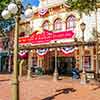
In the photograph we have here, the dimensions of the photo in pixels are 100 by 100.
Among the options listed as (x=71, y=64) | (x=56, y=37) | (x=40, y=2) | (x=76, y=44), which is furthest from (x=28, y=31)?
(x=76, y=44)

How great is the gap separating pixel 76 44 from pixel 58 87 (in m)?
5.46

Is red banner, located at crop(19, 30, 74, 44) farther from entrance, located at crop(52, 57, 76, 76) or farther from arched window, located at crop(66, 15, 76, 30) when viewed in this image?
entrance, located at crop(52, 57, 76, 76)

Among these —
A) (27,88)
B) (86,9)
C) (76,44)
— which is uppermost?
(86,9)

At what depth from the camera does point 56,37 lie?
106ft

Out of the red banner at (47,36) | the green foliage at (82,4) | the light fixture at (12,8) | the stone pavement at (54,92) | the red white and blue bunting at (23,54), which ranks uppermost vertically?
the green foliage at (82,4)

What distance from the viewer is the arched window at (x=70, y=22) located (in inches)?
1463

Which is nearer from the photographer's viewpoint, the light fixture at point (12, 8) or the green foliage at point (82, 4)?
the light fixture at point (12, 8)

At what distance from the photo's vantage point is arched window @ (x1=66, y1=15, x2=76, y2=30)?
122 ft

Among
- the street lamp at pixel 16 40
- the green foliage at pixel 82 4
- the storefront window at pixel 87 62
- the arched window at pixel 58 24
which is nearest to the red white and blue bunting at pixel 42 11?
the arched window at pixel 58 24

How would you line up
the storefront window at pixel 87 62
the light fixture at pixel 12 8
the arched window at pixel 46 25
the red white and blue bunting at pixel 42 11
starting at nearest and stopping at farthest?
the light fixture at pixel 12 8
the storefront window at pixel 87 62
the red white and blue bunting at pixel 42 11
the arched window at pixel 46 25

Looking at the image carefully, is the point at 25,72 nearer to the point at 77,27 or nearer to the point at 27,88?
the point at 77,27

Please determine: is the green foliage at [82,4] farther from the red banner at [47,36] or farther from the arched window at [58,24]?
the arched window at [58,24]

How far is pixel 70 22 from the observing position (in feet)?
124

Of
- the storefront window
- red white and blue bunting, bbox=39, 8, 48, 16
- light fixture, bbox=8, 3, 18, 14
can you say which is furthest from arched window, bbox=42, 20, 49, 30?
light fixture, bbox=8, 3, 18, 14
